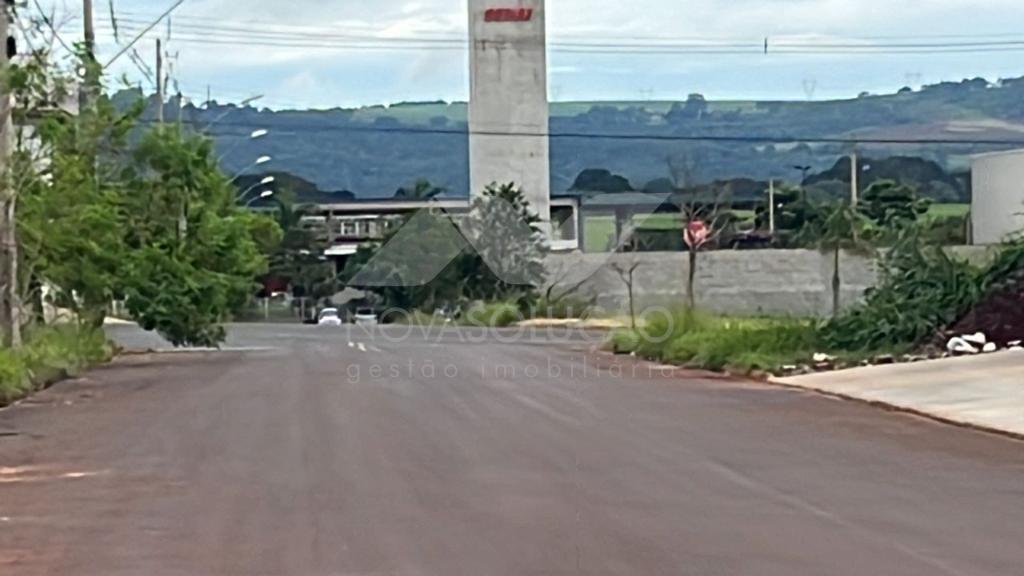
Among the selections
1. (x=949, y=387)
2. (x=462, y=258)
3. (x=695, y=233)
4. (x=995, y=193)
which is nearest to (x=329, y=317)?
(x=462, y=258)

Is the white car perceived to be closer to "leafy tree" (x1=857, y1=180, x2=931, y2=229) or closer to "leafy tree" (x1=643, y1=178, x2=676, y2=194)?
"leafy tree" (x1=643, y1=178, x2=676, y2=194)

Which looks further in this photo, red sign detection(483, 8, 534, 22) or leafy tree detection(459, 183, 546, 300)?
red sign detection(483, 8, 534, 22)

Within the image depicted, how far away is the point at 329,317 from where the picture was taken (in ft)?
268

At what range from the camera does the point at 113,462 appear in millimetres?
17406

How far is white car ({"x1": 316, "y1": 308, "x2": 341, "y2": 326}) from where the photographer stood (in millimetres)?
76650

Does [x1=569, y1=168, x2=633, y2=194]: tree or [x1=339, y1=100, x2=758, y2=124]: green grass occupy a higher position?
[x1=339, y1=100, x2=758, y2=124]: green grass

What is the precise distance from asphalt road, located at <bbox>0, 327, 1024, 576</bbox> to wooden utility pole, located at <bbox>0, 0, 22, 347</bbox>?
17.9 ft

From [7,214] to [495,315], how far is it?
119ft

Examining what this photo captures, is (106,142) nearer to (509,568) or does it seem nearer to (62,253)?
(62,253)

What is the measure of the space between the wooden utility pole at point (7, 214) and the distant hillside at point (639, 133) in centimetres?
3842

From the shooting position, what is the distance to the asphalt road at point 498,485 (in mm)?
11516

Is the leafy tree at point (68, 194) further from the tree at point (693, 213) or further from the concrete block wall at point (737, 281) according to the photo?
the concrete block wall at point (737, 281)

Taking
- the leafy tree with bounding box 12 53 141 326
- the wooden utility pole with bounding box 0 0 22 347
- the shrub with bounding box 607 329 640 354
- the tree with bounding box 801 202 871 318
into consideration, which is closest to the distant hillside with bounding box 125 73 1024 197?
the tree with bounding box 801 202 871 318

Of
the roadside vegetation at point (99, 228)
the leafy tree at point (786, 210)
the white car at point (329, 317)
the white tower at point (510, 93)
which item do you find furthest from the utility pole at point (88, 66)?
the white tower at point (510, 93)
